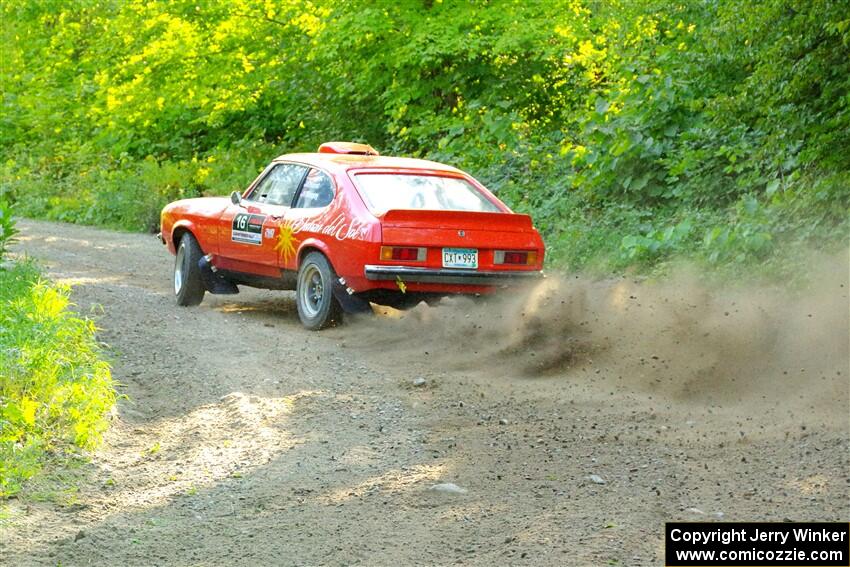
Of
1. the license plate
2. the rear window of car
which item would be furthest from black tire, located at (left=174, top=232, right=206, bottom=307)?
the license plate

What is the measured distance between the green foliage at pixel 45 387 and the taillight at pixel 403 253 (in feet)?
8.51

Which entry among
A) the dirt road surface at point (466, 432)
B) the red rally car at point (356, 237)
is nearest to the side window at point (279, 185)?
the red rally car at point (356, 237)

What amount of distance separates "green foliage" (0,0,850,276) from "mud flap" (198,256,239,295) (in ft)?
13.5

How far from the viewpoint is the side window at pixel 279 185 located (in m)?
12.0

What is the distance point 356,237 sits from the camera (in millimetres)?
10602

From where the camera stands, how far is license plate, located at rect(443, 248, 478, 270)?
1055cm

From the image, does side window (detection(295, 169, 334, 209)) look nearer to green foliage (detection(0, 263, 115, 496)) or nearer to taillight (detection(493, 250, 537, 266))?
taillight (detection(493, 250, 537, 266))

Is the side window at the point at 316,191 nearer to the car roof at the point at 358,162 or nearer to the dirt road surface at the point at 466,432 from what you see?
the car roof at the point at 358,162

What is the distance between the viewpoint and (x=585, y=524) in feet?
17.9

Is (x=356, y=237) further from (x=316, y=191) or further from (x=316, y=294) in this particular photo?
(x=316, y=191)

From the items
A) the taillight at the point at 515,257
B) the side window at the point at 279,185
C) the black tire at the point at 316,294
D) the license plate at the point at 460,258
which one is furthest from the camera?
the side window at the point at 279,185

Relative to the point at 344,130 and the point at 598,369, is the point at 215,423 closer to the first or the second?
the point at 598,369

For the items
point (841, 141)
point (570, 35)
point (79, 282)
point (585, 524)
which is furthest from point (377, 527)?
point (570, 35)

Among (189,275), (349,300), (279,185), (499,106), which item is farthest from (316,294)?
(499,106)
